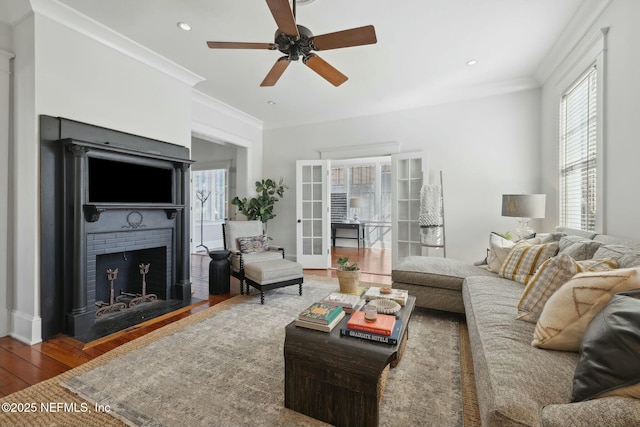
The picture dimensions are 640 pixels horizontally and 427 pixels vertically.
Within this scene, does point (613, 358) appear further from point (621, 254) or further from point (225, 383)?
point (225, 383)

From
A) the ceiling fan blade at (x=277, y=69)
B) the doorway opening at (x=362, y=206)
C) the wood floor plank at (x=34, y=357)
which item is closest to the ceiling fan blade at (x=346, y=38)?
the ceiling fan blade at (x=277, y=69)

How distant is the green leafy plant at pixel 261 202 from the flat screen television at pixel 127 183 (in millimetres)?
1842

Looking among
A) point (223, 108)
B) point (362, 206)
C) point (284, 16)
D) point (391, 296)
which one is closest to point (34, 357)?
point (391, 296)

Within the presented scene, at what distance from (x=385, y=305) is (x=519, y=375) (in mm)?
837

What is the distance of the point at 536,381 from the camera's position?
1.06 meters

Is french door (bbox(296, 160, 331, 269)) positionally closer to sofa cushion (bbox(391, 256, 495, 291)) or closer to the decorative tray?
sofa cushion (bbox(391, 256, 495, 291))

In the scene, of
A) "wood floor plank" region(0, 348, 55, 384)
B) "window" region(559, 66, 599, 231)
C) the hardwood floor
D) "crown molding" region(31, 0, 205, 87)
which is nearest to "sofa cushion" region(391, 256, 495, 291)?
"window" region(559, 66, 599, 231)

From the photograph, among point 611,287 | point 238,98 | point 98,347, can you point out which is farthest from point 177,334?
point 238,98

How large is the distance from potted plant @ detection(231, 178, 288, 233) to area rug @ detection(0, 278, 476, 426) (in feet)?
9.24

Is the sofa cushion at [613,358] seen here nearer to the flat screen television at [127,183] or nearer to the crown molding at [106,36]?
the flat screen television at [127,183]

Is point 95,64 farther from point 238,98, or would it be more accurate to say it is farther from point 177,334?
point 177,334

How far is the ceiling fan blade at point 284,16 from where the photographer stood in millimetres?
1604

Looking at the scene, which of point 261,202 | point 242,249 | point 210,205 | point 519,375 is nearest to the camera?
point 519,375

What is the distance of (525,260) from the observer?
95.9 inches
